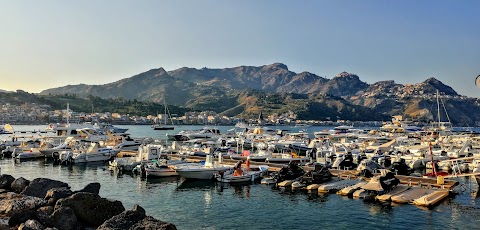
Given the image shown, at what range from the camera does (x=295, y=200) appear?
1173 inches

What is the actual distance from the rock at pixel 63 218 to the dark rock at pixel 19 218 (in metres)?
1.11

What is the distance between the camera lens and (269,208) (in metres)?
27.3

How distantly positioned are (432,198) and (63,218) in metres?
23.8

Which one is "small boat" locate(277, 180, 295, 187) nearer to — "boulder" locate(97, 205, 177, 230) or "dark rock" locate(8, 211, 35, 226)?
"boulder" locate(97, 205, 177, 230)

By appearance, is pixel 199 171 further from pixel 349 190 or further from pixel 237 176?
pixel 349 190

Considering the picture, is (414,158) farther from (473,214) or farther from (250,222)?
(250,222)

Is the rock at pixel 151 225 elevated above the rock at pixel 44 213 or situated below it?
above

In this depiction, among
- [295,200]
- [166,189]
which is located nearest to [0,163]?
[166,189]

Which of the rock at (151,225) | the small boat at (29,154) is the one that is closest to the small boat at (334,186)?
the rock at (151,225)

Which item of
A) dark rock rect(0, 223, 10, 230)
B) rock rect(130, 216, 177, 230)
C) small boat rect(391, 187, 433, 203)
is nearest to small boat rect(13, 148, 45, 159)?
dark rock rect(0, 223, 10, 230)

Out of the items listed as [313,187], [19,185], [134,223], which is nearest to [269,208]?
[313,187]

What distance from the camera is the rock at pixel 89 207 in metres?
18.6

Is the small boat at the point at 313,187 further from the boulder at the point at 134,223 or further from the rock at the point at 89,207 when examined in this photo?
the boulder at the point at 134,223

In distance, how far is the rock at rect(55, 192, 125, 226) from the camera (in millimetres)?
18609
